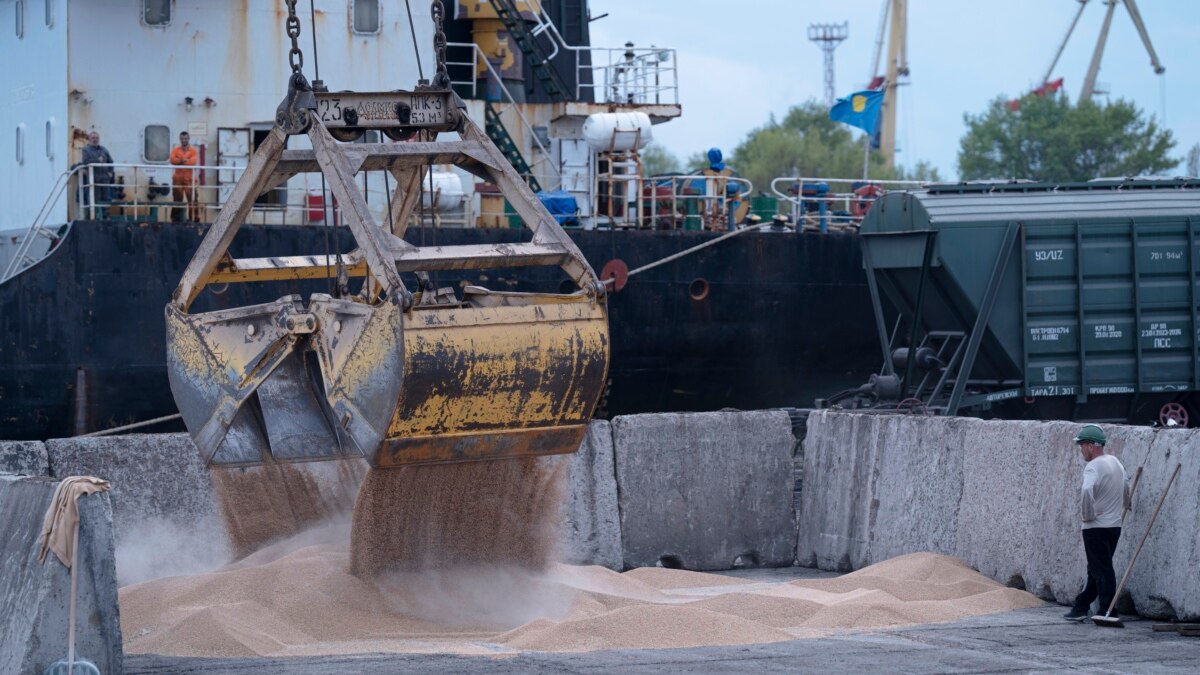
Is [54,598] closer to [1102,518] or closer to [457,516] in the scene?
[457,516]

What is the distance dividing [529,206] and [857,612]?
3.55 meters

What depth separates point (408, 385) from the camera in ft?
31.2

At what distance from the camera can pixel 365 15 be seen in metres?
21.1

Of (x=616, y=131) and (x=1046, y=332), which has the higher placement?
(x=616, y=131)

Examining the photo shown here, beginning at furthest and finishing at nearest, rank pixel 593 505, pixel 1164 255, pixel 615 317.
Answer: pixel 615 317 → pixel 1164 255 → pixel 593 505

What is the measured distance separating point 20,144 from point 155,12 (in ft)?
9.58

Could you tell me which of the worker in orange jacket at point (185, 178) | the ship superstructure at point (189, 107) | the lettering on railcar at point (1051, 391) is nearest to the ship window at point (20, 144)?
the ship superstructure at point (189, 107)

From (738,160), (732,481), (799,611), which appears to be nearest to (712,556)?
(732,481)

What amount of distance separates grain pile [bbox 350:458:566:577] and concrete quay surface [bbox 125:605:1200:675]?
1.79m

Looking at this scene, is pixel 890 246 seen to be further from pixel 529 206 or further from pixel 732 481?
pixel 529 206

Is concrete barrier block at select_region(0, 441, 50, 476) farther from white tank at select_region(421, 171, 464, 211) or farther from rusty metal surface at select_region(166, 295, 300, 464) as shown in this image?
white tank at select_region(421, 171, 464, 211)

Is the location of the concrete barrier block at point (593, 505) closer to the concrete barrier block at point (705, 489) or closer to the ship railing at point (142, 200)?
the concrete barrier block at point (705, 489)

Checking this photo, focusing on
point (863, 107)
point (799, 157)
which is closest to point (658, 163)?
point (799, 157)

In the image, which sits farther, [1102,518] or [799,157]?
[799,157]
